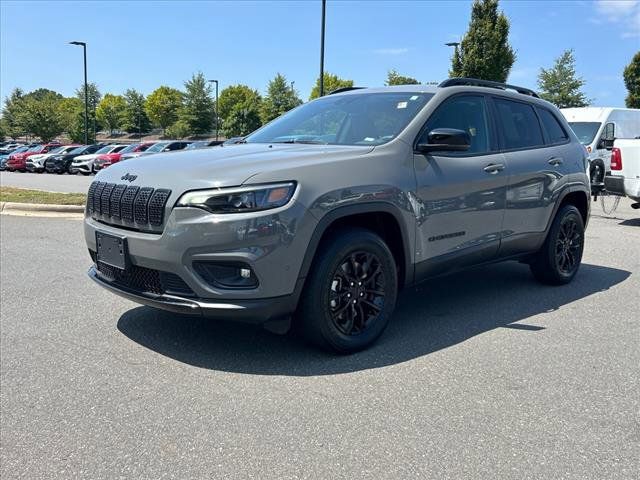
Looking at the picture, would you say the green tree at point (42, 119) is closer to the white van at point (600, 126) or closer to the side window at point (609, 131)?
the white van at point (600, 126)

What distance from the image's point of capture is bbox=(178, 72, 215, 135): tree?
60.7m

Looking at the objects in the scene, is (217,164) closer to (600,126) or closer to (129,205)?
(129,205)

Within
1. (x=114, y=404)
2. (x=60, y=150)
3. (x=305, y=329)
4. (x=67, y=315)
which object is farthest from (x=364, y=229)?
(x=60, y=150)

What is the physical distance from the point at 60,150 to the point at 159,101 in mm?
44333

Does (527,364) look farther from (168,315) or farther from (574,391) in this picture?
(168,315)

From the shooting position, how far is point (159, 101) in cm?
7688

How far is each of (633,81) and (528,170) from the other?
45.3m

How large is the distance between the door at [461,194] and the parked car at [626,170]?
641 centimetres

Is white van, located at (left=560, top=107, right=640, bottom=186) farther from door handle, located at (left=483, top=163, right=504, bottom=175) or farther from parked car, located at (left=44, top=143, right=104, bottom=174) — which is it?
parked car, located at (left=44, top=143, right=104, bottom=174)

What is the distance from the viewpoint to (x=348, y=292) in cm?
385

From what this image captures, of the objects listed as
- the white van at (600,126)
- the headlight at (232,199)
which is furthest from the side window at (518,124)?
the white van at (600,126)

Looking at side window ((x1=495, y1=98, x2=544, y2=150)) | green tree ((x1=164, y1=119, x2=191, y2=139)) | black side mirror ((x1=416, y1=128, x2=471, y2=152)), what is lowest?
black side mirror ((x1=416, y1=128, x2=471, y2=152))

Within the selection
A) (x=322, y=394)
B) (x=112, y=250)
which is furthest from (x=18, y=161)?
(x=322, y=394)

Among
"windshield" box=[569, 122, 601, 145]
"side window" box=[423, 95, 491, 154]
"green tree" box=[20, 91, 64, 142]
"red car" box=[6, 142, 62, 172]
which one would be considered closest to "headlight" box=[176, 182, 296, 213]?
"side window" box=[423, 95, 491, 154]
